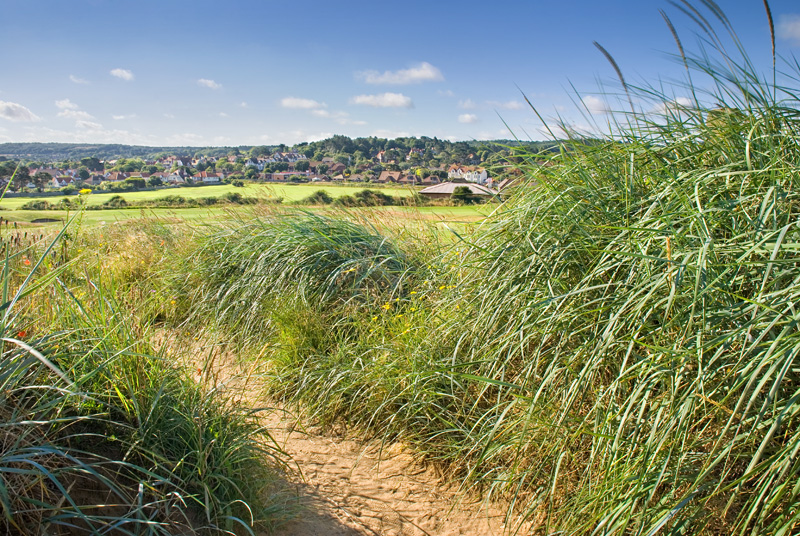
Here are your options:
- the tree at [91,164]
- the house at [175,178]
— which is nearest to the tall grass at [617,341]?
the tree at [91,164]

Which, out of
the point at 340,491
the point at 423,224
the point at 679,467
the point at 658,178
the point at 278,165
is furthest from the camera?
the point at 278,165

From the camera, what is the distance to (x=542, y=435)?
2.30 meters

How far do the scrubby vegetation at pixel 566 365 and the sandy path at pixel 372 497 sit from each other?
141 millimetres

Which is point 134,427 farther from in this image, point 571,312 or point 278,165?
point 278,165

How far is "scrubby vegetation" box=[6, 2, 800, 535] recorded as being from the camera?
1698mm

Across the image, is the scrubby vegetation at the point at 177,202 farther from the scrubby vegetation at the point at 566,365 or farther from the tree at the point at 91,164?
the scrubby vegetation at the point at 566,365

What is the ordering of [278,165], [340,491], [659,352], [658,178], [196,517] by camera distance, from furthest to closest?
[278,165]
[340,491]
[658,178]
[196,517]
[659,352]

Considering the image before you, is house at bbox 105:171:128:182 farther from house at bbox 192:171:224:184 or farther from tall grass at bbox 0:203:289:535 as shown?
tall grass at bbox 0:203:289:535

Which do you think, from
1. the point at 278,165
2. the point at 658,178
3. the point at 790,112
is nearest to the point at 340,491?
the point at 658,178

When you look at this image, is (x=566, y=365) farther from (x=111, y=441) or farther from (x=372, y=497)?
(x=111, y=441)

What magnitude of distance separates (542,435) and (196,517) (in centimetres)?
153

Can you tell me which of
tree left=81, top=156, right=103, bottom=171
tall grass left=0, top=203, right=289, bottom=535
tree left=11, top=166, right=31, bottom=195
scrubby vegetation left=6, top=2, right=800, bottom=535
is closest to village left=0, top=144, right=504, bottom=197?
tree left=81, top=156, right=103, bottom=171

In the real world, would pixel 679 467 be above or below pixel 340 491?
above

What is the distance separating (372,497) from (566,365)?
1289 mm
